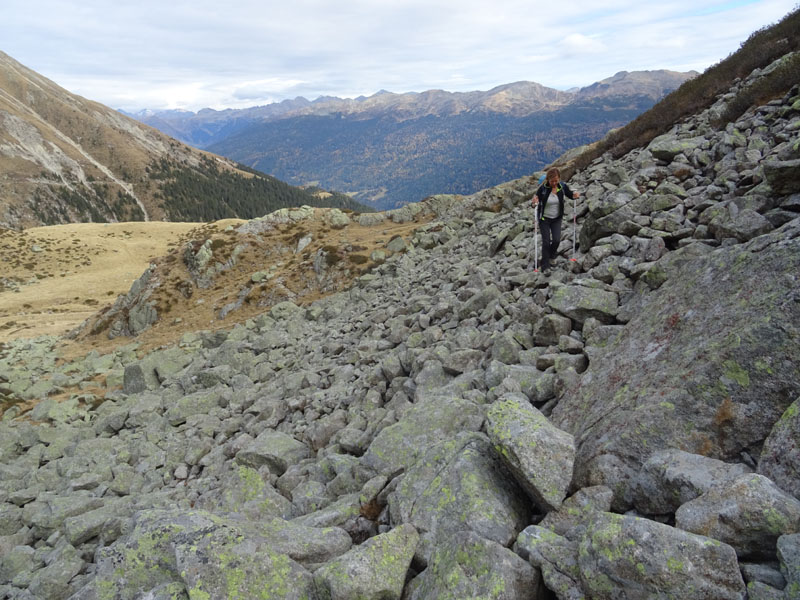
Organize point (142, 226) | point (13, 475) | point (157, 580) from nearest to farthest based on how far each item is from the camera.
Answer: point (157, 580), point (13, 475), point (142, 226)

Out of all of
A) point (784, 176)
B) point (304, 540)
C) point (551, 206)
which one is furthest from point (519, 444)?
point (551, 206)

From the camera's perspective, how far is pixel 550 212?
14.0 metres

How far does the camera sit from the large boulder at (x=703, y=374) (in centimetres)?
466

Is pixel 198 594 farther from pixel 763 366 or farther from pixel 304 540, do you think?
pixel 763 366

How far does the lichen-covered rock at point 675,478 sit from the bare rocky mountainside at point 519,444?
0.08 feet

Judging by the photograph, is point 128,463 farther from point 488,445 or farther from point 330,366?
point 488,445

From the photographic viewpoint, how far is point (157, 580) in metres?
5.04

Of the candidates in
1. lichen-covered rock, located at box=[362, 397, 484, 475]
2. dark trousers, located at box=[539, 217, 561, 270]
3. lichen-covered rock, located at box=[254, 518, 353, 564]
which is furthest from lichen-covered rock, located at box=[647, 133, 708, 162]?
lichen-covered rock, located at box=[254, 518, 353, 564]

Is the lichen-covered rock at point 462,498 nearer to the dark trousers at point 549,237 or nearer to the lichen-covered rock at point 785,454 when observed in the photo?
the lichen-covered rock at point 785,454

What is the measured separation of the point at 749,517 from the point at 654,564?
929 millimetres

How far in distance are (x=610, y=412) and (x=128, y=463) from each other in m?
15.7

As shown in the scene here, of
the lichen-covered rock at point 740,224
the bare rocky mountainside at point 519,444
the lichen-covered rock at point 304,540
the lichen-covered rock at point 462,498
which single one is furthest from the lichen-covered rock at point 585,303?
the lichen-covered rock at point 304,540

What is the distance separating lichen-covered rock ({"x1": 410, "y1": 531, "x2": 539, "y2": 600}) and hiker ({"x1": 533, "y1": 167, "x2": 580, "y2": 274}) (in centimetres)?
1090

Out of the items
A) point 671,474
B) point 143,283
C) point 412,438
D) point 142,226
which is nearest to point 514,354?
point 412,438
